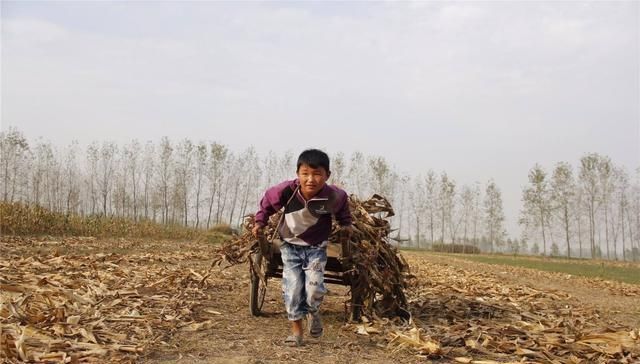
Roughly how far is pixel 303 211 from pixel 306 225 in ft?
0.48

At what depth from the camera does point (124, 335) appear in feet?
13.8

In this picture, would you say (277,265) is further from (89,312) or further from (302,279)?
(89,312)

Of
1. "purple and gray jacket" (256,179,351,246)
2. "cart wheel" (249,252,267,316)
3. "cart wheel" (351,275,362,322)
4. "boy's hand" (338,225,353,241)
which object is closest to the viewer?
"purple and gray jacket" (256,179,351,246)

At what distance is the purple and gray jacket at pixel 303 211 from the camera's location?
505 cm

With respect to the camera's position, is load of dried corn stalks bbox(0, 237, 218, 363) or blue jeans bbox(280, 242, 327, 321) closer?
load of dried corn stalks bbox(0, 237, 218, 363)

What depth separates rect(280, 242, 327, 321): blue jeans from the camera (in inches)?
191

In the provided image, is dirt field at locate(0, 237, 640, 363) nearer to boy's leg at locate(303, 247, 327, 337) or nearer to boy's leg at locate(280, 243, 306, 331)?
boy's leg at locate(303, 247, 327, 337)

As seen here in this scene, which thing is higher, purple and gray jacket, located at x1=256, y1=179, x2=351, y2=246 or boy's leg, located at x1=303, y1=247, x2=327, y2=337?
purple and gray jacket, located at x1=256, y1=179, x2=351, y2=246

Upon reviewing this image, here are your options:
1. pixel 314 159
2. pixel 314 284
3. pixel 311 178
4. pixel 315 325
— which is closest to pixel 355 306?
pixel 315 325

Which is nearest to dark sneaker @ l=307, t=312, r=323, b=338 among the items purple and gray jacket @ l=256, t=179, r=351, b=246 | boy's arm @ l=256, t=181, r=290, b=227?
purple and gray jacket @ l=256, t=179, r=351, b=246

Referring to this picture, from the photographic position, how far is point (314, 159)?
191 inches

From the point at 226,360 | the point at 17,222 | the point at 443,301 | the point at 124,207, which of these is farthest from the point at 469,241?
the point at 226,360

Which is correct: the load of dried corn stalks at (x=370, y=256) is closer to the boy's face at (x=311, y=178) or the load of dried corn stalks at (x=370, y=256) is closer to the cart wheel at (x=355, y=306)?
the cart wheel at (x=355, y=306)

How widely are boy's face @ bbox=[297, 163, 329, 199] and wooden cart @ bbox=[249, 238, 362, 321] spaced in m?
0.81
